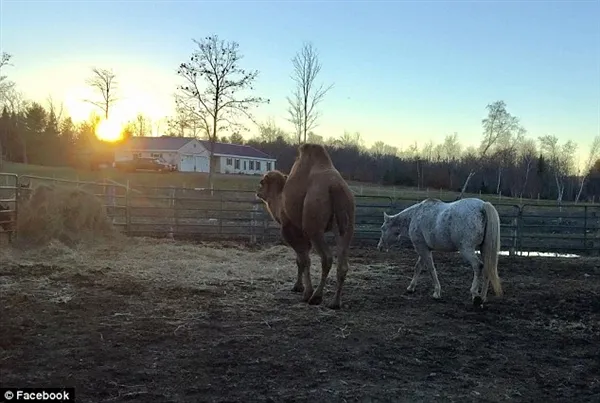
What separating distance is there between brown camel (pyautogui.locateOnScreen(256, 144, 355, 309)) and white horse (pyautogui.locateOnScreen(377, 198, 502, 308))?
5.46 ft

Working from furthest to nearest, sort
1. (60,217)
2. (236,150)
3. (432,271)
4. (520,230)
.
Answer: (236,150)
(520,230)
(60,217)
(432,271)

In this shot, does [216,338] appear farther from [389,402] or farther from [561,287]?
Answer: [561,287]

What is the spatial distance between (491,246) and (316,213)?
7.98ft

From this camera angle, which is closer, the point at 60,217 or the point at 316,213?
the point at 316,213

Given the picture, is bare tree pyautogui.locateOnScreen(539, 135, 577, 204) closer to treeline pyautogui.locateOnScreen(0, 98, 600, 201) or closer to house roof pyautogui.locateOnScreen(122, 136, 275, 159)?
treeline pyautogui.locateOnScreen(0, 98, 600, 201)

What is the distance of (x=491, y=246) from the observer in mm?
7004

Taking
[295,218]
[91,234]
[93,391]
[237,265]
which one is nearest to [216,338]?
[93,391]

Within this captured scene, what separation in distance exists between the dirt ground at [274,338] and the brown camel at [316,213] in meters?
0.48

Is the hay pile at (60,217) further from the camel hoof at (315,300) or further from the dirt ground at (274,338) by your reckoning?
the camel hoof at (315,300)

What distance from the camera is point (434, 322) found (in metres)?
6.07

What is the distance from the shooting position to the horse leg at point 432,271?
750cm

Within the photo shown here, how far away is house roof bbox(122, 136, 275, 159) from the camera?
53.3 metres

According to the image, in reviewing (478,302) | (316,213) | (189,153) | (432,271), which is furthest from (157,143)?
(478,302)

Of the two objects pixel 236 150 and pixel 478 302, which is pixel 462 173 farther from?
pixel 478 302
